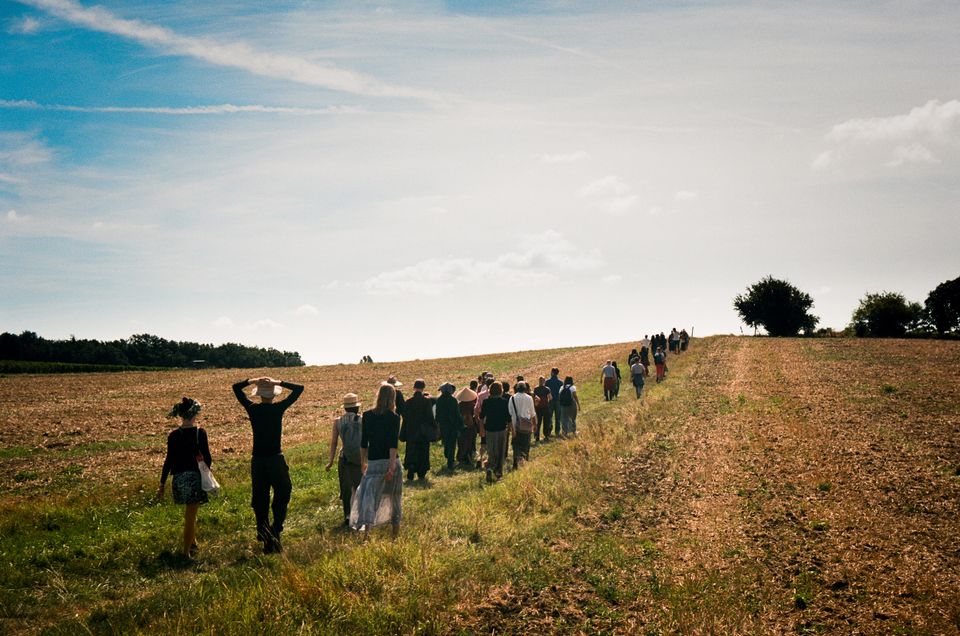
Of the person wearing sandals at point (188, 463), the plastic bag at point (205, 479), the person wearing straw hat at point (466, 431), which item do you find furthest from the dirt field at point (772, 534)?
the person wearing sandals at point (188, 463)

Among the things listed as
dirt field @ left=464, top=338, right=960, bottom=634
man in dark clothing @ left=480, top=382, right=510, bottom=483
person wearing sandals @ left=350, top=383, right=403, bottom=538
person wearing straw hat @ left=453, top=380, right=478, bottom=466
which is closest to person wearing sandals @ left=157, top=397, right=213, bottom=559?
person wearing sandals @ left=350, top=383, right=403, bottom=538

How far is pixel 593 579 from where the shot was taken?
7609 mm

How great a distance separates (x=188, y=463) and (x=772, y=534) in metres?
9.54

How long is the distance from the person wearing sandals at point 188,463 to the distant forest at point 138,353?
224 feet

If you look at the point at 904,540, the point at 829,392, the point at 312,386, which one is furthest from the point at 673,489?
the point at 312,386

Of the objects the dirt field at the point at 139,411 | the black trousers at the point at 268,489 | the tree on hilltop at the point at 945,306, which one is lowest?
the dirt field at the point at 139,411

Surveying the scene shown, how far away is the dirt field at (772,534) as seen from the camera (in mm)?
6719

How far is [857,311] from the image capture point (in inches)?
3179

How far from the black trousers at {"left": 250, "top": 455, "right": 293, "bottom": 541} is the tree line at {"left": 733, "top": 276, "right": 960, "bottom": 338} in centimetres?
8227

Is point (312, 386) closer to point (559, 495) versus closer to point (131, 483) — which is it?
point (131, 483)

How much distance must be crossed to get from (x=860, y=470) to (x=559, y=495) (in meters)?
7.19

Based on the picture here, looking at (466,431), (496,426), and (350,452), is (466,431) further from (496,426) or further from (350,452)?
(350,452)

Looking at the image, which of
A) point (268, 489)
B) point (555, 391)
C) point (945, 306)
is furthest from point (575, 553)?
point (945, 306)

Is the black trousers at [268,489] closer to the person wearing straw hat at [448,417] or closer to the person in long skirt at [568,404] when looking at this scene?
the person wearing straw hat at [448,417]
